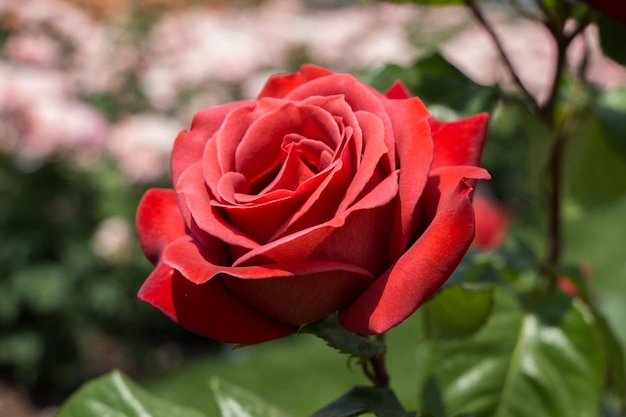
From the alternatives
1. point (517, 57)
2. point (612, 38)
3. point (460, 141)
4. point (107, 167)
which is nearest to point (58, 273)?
point (107, 167)

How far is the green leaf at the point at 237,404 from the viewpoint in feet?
2.07

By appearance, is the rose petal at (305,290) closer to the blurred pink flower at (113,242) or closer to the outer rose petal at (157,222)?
the outer rose petal at (157,222)

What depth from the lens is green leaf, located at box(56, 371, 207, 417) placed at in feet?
1.96

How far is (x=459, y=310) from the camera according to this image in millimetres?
692

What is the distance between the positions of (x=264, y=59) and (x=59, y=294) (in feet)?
5.52

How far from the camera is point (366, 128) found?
496mm

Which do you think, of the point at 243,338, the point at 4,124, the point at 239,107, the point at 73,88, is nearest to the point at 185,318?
the point at 243,338

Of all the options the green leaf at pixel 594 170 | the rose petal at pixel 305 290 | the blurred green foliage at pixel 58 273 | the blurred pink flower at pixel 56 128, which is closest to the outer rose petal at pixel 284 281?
the rose petal at pixel 305 290

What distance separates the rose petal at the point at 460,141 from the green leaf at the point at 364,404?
164mm

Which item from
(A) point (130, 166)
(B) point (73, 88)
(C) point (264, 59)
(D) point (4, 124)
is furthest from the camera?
(C) point (264, 59)

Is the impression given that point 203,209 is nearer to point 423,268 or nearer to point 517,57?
point 423,268

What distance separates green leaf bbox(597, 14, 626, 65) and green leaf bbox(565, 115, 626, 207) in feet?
0.68

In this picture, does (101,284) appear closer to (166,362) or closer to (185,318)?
(166,362)

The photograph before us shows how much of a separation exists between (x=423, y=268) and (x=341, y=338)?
0.26ft
